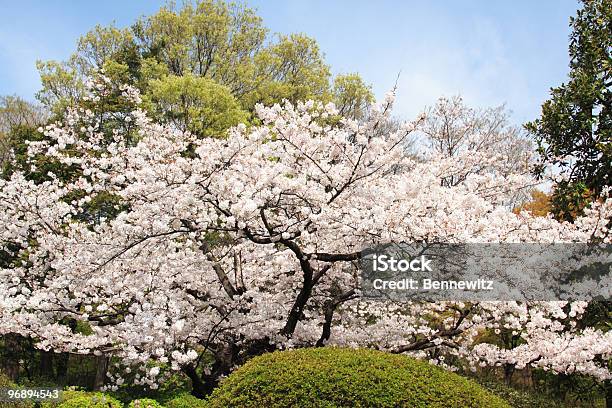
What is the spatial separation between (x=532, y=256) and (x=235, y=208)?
3.54 m

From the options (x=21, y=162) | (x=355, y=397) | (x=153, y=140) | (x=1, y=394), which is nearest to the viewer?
(x=355, y=397)

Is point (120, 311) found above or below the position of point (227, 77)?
below

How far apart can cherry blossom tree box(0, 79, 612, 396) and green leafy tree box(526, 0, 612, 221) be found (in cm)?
108

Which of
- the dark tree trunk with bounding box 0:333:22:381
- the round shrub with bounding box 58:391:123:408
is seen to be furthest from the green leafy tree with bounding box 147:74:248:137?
the round shrub with bounding box 58:391:123:408

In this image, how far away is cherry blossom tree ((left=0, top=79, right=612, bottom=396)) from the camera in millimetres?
5672

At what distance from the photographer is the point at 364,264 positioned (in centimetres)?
636

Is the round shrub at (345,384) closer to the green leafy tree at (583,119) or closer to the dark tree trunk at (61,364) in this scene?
the green leafy tree at (583,119)

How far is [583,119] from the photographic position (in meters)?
8.85

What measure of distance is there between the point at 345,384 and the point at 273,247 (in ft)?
9.33

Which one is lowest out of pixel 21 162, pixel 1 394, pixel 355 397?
pixel 1 394

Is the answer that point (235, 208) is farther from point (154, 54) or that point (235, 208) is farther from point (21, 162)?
point (154, 54)

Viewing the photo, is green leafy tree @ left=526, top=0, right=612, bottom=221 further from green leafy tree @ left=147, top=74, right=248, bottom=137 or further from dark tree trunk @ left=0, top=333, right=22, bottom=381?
dark tree trunk @ left=0, top=333, right=22, bottom=381

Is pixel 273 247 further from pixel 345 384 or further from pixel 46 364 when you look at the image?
pixel 46 364

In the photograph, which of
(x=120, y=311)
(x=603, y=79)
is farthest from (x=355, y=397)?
(x=603, y=79)
